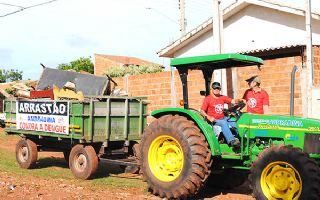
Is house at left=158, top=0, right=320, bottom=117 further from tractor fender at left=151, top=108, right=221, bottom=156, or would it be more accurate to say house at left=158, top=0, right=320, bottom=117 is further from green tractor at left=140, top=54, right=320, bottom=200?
tractor fender at left=151, top=108, right=221, bottom=156

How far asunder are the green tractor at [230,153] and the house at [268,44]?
4.06 metres

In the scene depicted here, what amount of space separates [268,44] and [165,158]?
36.8 feet

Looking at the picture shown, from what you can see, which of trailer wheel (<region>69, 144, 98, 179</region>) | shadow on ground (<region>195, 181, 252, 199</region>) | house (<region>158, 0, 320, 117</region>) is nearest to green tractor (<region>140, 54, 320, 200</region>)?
shadow on ground (<region>195, 181, 252, 199</region>)

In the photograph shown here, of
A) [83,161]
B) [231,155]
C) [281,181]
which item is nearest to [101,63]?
[83,161]

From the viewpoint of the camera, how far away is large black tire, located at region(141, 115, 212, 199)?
21.9 feet

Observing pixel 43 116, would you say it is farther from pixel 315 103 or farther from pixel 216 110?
pixel 315 103

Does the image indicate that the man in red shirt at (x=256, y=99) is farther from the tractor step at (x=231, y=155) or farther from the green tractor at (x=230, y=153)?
the tractor step at (x=231, y=155)

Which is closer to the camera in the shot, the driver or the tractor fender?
the tractor fender

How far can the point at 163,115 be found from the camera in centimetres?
764

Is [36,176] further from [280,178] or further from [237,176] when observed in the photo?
[280,178]

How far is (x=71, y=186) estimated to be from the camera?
26.5ft

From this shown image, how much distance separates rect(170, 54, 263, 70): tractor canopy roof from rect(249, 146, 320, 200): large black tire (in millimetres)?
1553

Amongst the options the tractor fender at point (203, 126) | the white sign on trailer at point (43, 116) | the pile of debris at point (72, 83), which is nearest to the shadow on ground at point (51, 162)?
the white sign on trailer at point (43, 116)

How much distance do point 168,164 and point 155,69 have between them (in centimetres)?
2349
